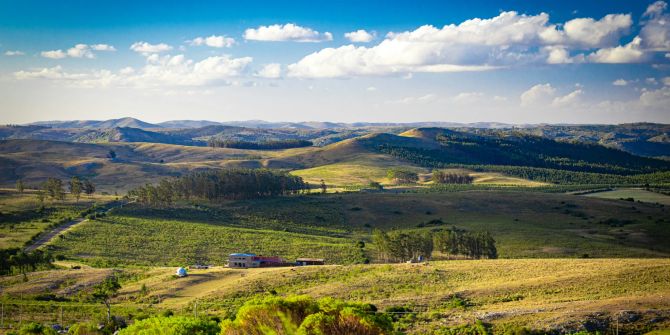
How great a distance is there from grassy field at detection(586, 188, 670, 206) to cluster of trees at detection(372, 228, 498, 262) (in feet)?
281

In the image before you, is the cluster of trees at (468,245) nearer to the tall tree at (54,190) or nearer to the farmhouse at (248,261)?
the farmhouse at (248,261)

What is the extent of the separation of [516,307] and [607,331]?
7661 millimetres

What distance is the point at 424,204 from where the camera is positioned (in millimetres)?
149250

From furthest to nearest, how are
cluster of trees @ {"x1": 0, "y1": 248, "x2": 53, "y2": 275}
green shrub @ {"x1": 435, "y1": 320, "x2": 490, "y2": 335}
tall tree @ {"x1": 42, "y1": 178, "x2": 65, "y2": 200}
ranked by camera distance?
tall tree @ {"x1": 42, "y1": 178, "x2": 65, "y2": 200} < cluster of trees @ {"x1": 0, "y1": 248, "x2": 53, "y2": 275} < green shrub @ {"x1": 435, "y1": 320, "x2": 490, "y2": 335}

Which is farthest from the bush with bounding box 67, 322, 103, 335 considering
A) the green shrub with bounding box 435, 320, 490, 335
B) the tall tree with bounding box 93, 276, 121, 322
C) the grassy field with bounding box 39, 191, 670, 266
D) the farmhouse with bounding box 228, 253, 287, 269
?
the grassy field with bounding box 39, 191, 670, 266

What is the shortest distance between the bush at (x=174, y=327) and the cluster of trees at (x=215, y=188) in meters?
105

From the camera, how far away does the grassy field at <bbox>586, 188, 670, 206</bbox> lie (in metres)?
164

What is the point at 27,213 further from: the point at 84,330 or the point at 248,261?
the point at 84,330

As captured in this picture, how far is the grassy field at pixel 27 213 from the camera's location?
342 ft

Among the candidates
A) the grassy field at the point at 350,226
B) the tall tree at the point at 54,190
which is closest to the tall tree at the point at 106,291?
the grassy field at the point at 350,226

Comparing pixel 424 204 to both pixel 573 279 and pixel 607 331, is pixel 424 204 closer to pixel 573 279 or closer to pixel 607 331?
pixel 573 279

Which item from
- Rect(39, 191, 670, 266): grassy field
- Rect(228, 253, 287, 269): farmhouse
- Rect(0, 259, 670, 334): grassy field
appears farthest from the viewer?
Rect(39, 191, 670, 266): grassy field

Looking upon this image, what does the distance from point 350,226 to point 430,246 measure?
131 ft

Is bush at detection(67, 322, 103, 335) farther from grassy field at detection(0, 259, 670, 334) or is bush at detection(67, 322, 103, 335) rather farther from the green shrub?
the green shrub
